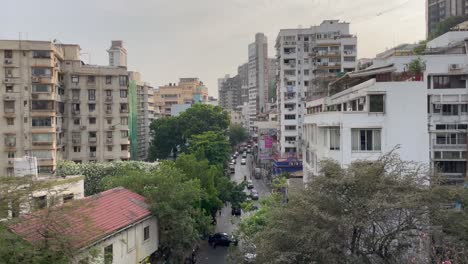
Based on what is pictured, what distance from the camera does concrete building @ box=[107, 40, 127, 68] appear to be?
6263 cm

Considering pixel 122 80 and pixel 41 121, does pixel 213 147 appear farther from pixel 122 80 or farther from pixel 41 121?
pixel 41 121

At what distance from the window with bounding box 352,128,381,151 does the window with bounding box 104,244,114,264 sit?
423 inches

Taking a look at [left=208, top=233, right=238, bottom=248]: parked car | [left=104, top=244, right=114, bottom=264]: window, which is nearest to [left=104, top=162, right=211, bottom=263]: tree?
[left=104, top=244, right=114, bottom=264]: window

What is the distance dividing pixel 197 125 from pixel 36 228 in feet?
149

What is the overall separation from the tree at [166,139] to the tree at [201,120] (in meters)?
0.84

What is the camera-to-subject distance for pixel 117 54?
64.0m

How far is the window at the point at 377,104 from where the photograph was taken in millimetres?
20703

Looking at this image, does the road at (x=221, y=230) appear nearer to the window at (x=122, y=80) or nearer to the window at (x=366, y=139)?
the window at (x=366, y=139)

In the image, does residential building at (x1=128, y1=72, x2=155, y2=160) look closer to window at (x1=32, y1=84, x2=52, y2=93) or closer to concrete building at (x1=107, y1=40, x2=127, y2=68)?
concrete building at (x1=107, y1=40, x2=127, y2=68)

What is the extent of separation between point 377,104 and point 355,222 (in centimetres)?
913

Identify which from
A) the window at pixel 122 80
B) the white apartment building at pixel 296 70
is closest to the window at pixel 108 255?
the window at pixel 122 80

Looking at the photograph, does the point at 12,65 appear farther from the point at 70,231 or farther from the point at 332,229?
the point at 332,229

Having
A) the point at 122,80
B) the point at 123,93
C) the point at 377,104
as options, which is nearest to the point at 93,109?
the point at 123,93

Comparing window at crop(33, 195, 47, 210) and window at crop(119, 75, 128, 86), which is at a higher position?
window at crop(119, 75, 128, 86)
